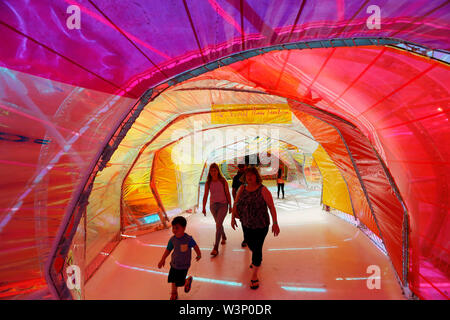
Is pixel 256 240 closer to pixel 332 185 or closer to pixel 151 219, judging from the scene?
pixel 151 219

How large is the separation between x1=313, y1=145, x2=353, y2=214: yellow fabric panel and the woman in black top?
389 centimetres

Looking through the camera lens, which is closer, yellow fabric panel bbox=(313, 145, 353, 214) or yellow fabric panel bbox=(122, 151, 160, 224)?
yellow fabric panel bbox=(122, 151, 160, 224)

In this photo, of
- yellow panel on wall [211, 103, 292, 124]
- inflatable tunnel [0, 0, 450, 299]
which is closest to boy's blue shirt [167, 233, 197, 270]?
inflatable tunnel [0, 0, 450, 299]

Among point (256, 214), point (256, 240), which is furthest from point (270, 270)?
point (256, 214)

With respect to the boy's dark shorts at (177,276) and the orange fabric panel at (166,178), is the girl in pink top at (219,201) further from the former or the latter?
the orange fabric panel at (166,178)

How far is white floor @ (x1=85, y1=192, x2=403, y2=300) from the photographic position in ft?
8.91

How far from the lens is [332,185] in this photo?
6.32 meters

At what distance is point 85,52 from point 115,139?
952 millimetres

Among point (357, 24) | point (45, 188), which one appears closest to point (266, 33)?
point (357, 24)

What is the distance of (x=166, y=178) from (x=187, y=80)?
4490mm

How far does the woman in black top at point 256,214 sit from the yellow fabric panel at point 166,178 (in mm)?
3843

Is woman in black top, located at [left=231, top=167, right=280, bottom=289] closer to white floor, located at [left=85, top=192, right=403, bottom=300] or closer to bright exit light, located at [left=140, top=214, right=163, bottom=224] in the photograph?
white floor, located at [left=85, top=192, right=403, bottom=300]

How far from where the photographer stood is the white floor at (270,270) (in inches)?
107
